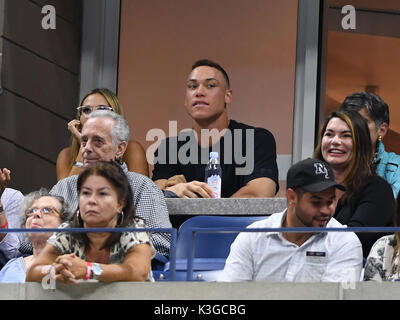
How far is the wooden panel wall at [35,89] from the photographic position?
9.41 metres

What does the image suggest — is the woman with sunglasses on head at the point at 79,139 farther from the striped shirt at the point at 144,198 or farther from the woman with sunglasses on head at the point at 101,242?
the woman with sunglasses on head at the point at 101,242

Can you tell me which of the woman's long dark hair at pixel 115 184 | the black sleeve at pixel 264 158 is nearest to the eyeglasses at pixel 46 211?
the woman's long dark hair at pixel 115 184

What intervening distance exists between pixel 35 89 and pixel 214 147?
2278mm

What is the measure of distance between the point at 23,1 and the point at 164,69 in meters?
1.28

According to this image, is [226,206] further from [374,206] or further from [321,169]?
[321,169]

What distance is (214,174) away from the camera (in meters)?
7.60

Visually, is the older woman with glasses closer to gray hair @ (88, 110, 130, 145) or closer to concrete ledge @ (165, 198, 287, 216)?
gray hair @ (88, 110, 130, 145)

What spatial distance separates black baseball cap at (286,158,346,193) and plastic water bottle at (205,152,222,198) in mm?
1190

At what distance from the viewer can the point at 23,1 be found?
9562mm

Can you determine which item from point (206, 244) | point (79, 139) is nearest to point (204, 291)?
point (206, 244)

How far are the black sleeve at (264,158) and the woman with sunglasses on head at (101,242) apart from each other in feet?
5.73
